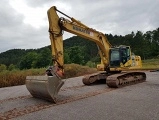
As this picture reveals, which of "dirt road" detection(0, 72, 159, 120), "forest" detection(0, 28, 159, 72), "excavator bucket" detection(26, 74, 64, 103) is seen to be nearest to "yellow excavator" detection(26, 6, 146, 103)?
"excavator bucket" detection(26, 74, 64, 103)

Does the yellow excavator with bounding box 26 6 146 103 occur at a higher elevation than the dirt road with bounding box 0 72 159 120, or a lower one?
higher

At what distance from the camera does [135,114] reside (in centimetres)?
649

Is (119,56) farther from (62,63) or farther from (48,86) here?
(48,86)

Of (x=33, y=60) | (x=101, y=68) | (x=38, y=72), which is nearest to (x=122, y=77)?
(x=101, y=68)

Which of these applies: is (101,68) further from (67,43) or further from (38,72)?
(67,43)

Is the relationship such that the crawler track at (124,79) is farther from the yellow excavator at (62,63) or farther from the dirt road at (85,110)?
the dirt road at (85,110)

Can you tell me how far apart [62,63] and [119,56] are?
5840 mm

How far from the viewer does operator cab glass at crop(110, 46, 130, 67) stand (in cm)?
1461

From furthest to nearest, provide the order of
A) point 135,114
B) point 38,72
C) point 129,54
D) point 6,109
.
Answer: point 38,72, point 129,54, point 6,109, point 135,114

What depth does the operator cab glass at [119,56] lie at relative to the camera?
47.9ft

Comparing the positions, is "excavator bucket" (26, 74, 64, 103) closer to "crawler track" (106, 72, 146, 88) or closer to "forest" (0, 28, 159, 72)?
"crawler track" (106, 72, 146, 88)

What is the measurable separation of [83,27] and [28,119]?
7.00 metres

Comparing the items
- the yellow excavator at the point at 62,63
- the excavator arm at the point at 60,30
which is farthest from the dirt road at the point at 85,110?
the excavator arm at the point at 60,30

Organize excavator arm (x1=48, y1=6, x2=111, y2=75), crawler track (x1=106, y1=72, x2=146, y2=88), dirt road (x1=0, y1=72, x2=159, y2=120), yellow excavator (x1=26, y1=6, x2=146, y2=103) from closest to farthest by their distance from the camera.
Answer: dirt road (x1=0, y1=72, x2=159, y2=120), yellow excavator (x1=26, y1=6, x2=146, y2=103), excavator arm (x1=48, y1=6, x2=111, y2=75), crawler track (x1=106, y1=72, x2=146, y2=88)
